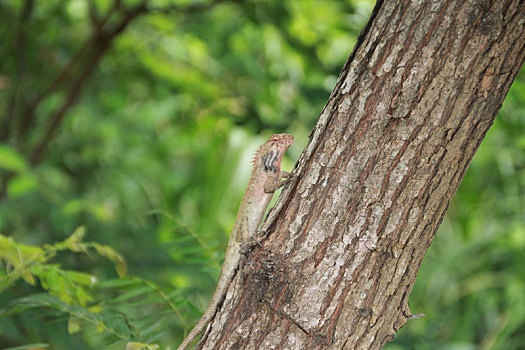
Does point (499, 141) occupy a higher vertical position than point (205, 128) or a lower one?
higher

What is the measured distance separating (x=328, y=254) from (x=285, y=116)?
2555 mm

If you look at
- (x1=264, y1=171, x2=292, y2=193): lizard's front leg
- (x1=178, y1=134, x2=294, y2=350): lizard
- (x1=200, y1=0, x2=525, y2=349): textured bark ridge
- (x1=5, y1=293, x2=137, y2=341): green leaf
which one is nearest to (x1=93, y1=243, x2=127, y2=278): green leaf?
(x1=5, y1=293, x2=137, y2=341): green leaf

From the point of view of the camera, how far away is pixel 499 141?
4742 mm

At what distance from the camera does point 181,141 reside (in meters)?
4.16

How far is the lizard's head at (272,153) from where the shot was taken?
7.32 feet

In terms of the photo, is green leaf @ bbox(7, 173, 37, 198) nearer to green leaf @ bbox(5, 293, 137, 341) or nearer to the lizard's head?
green leaf @ bbox(5, 293, 137, 341)

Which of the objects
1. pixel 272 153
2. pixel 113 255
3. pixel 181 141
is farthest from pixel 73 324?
pixel 181 141

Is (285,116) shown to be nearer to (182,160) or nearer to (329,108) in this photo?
(182,160)

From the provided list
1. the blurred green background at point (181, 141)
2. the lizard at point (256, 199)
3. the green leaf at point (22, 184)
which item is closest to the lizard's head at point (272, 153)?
the lizard at point (256, 199)

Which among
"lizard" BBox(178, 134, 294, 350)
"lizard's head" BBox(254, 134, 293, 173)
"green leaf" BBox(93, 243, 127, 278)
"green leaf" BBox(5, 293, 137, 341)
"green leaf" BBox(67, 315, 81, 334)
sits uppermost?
"lizard's head" BBox(254, 134, 293, 173)

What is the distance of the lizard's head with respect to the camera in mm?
2230

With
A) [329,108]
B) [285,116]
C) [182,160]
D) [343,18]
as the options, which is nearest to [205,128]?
[285,116]

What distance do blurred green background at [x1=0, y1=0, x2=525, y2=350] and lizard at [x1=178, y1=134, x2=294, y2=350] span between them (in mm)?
644

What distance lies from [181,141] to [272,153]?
2018 mm
